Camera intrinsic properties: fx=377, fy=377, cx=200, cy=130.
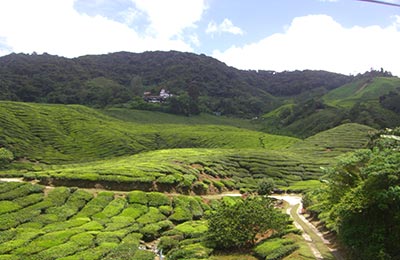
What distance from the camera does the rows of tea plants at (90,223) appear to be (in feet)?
75.9

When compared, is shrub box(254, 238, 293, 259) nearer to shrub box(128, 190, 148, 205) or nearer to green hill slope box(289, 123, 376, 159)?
shrub box(128, 190, 148, 205)

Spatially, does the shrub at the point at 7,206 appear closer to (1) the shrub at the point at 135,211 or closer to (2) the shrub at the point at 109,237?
(2) the shrub at the point at 109,237

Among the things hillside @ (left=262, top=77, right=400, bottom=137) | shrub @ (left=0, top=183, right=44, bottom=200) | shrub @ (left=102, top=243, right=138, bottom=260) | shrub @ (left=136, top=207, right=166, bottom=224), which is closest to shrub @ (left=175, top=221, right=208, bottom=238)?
shrub @ (left=136, top=207, right=166, bottom=224)

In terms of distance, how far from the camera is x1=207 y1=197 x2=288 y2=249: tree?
2581 cm

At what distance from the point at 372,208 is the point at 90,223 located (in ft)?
64.3

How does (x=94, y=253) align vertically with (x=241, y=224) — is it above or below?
below

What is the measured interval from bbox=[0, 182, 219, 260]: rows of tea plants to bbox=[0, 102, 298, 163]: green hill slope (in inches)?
1582

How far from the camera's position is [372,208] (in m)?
19.2

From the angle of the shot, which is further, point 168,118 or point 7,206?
point 168,118

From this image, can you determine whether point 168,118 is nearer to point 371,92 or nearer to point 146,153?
point 146,153

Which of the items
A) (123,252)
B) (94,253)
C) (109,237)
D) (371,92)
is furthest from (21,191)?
(371,92)

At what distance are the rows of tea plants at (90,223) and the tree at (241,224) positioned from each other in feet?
4.67

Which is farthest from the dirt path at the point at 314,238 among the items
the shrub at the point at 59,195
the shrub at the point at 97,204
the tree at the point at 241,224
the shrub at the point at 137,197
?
the shrub at the point at 59,195

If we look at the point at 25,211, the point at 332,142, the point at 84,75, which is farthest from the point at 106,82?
the point at 25,211
